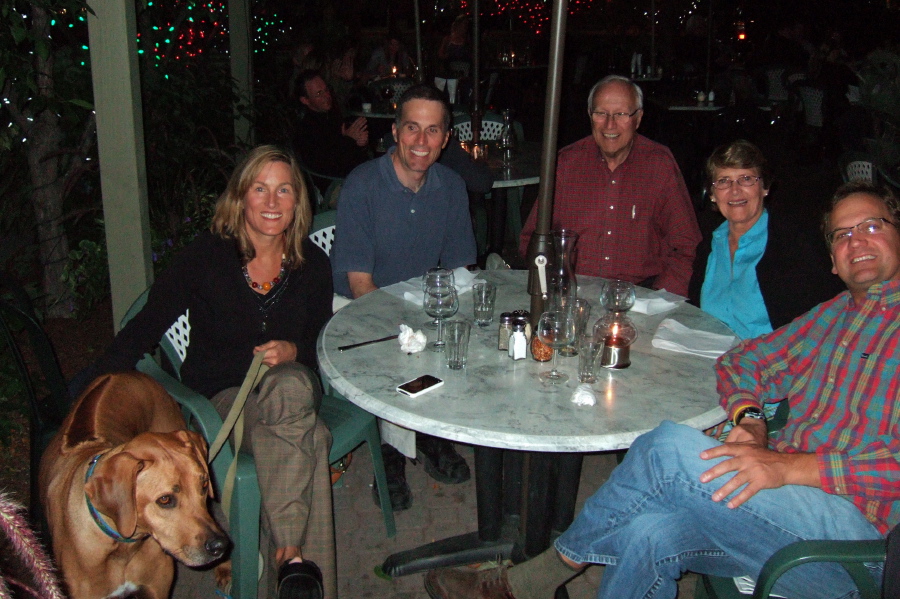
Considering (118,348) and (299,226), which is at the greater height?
(299,226)

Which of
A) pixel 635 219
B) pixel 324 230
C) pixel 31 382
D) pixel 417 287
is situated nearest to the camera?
pixel 31 382

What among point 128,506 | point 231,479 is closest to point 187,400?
point 231,479

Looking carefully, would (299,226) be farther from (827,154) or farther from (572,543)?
(827,154)

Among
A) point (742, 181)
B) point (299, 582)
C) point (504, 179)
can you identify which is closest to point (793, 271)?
point (742, 181)

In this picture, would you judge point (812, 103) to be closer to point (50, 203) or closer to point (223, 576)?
point (50, 203)

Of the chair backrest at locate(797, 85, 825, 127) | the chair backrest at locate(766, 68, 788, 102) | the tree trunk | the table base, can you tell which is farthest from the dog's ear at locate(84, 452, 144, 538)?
the chair backrest at locate(766, 68, 788, 102)

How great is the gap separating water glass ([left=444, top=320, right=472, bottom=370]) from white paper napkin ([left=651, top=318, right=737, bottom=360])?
2.00 feet

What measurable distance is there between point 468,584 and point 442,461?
873 millimetres

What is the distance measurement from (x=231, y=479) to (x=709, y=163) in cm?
196

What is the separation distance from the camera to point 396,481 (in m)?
3.05

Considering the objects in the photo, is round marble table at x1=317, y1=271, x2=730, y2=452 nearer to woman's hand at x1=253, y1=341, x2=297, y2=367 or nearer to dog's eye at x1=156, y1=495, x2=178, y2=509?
woman's hand at x1=253, y1=341, x2=297, y2=367

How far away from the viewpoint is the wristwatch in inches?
76.2

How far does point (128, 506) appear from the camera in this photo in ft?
5.86

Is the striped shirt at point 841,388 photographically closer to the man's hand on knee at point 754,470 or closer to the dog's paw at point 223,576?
the man's hand on knee at point 754,470
